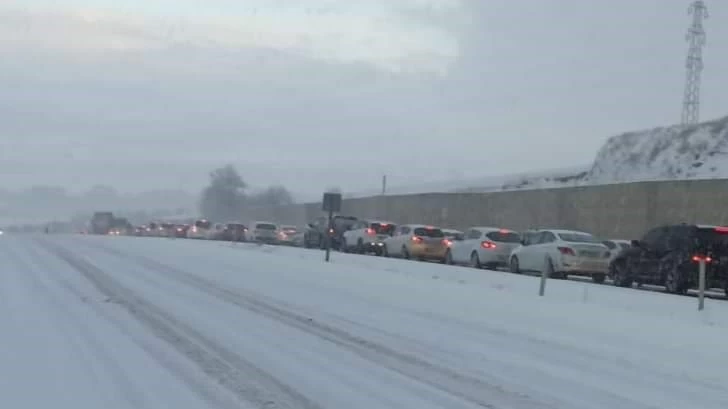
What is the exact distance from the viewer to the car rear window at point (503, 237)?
4038cm

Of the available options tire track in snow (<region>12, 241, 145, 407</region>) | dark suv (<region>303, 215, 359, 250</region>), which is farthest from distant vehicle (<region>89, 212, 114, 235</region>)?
tire track in snow (<region>12, 241, 145, 407</region>)

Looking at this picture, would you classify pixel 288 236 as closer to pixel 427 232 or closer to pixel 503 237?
pixel 427 232

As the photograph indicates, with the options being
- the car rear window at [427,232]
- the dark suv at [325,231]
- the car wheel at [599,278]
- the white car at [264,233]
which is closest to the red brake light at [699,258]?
the car wheel at [599,278]

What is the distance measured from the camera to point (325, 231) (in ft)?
182

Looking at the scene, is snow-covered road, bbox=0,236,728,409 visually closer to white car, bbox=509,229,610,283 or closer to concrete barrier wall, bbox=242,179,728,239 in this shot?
white car, bbox=509,229,610,283

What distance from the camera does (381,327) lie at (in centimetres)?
1788

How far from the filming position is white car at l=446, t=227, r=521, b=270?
131 ft

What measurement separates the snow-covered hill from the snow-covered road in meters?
42.6

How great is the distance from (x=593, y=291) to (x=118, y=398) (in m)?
19.2

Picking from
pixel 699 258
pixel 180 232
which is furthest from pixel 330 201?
pixel 180 232

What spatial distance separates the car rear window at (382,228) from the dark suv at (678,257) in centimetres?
1998

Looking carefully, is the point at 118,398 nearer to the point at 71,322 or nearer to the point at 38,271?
the point at 71,322

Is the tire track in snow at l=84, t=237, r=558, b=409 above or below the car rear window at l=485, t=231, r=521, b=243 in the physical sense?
below

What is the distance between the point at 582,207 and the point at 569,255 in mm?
23168
